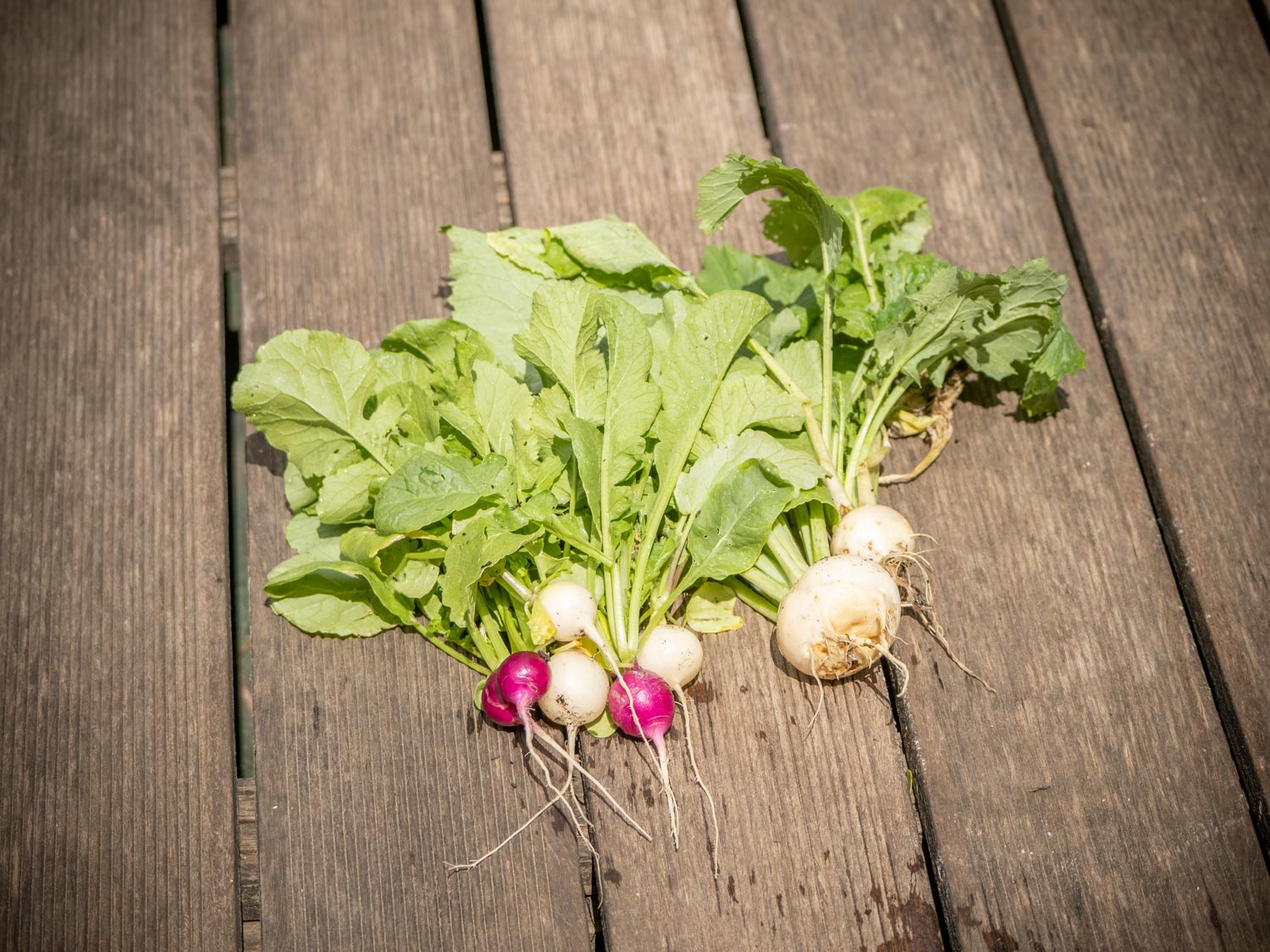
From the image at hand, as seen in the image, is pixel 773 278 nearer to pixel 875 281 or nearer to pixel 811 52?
pixel 875 281

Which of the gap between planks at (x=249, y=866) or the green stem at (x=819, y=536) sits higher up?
the green stem at (x=819, y=536)

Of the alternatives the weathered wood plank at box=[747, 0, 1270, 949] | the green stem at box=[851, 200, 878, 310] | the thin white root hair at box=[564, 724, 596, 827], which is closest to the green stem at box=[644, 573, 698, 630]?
the thin white root hair at box=[564, 724, 596, 827]

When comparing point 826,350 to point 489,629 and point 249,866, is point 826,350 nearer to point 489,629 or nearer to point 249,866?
point 489,629

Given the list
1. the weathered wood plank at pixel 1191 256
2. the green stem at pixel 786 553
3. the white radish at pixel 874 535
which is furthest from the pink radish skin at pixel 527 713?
the weathered wood plank at pixel 1191 256

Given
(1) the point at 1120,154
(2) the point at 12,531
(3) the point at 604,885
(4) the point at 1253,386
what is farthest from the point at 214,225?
(4) the point at 1253,386

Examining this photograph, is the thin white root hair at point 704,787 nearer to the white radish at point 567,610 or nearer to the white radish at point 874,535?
the white radish at point 567,610

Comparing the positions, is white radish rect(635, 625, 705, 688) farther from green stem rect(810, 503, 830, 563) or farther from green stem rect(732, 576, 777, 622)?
green stem rect(810, 503, 830, 563)
